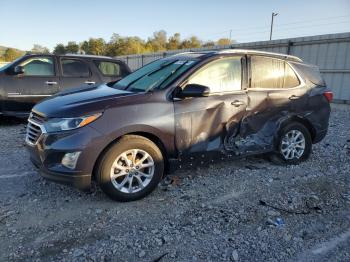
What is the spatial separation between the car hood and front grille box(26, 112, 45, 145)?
0.07 metres

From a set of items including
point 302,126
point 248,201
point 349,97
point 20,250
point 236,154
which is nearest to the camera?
point 20,250

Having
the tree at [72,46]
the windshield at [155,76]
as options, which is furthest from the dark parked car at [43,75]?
the tree at [72,46]

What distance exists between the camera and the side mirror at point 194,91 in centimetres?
372

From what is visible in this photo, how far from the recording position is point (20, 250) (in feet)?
8.87

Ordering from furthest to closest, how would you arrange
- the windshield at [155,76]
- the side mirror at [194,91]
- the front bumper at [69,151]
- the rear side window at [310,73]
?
the rear side window at [310,73]
the windshield at [155,76]
the side mirror at [194,91]
the front bumper at [69,151]

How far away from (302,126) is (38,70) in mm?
6209

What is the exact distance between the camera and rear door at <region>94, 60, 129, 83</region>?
8.23 m

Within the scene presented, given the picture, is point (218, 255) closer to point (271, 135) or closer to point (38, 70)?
point (271, 135)

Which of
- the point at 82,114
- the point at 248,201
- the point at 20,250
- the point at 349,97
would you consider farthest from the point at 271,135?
the point at 349,97

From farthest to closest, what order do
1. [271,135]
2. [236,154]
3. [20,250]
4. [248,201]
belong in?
1. [271,135]
2. [236,154]
3. [248,201]
4. [20,250]

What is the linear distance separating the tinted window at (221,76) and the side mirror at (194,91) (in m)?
0.19

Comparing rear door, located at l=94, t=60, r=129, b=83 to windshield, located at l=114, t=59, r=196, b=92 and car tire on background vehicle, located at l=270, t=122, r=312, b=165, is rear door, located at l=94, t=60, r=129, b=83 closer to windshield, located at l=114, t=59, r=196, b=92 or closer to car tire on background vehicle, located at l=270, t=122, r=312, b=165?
windshield, located at l=114, t=59, r=196, b=92

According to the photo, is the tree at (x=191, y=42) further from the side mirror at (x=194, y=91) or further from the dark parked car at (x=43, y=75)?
the side mirror at (x=194, y=91)

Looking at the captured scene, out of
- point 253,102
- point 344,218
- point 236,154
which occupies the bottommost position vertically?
point 344,218
